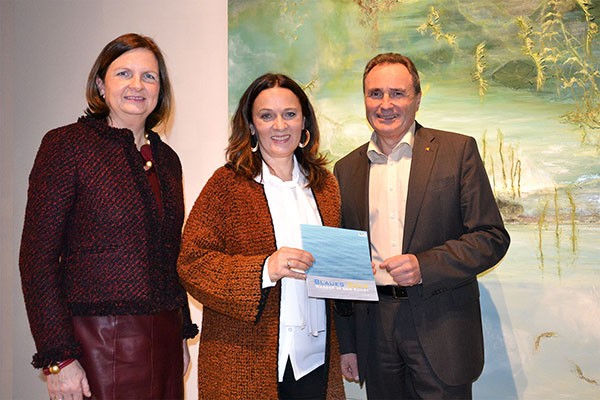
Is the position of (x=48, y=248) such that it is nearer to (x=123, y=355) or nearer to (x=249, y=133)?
(x=123, y=355)

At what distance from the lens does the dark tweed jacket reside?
1.81m

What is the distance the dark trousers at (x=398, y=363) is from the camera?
2221 mm

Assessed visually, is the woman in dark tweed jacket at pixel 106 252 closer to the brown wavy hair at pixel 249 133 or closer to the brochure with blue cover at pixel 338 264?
the brown wavy hair at pixel 249 133

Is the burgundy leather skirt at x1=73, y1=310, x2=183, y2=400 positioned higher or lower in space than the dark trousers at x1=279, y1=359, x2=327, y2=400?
higher

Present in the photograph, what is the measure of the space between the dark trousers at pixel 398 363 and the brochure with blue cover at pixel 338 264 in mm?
332

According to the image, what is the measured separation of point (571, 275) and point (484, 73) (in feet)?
Answer: 3.38

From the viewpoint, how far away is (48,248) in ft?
5.98

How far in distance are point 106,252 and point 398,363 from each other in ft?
3.78

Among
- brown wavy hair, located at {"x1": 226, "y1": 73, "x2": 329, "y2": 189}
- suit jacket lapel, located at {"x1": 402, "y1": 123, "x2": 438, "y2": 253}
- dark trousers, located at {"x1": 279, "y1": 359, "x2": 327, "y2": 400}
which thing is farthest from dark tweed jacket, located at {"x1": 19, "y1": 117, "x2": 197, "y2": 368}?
suit jacket lapel, located at {"x1": 402, "y1": 123, "x2": 438, "y2": 253}

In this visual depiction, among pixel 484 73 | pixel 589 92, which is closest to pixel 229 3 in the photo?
pixel 484 73

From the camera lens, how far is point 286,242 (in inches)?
79.8

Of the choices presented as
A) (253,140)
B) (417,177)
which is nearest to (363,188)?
(417,177)

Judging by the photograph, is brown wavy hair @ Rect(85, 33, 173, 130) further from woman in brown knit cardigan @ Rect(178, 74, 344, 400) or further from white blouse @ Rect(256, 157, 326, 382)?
white blouse @ Rect(256, 157, 326, 382)

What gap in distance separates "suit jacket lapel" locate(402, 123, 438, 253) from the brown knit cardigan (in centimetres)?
50
